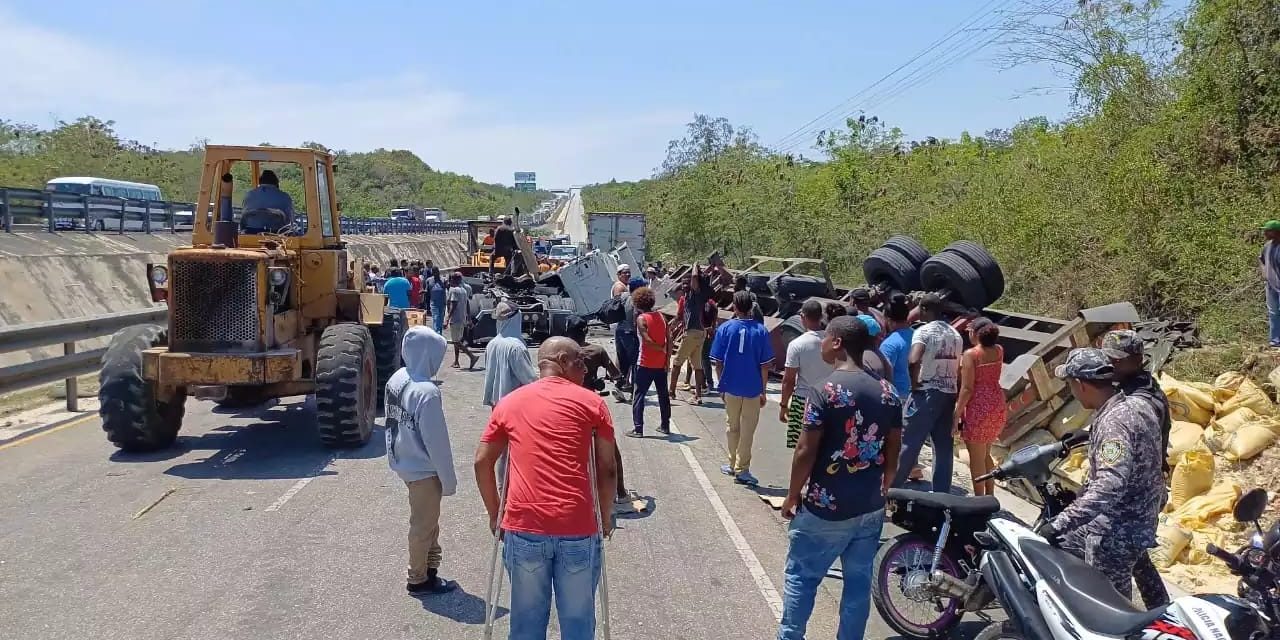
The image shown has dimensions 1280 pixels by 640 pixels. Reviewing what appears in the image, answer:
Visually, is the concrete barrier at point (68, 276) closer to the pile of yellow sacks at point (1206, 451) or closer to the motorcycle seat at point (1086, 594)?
the motorcycle seat at point (1086, 594)

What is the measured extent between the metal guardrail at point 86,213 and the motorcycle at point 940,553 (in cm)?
1135

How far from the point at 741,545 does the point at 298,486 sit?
3862 mm

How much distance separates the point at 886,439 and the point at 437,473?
259cm

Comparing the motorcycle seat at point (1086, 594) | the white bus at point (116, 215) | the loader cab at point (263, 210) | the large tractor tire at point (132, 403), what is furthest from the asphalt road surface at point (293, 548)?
the white bus at point (116, 215)

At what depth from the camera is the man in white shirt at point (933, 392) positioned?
768 cm

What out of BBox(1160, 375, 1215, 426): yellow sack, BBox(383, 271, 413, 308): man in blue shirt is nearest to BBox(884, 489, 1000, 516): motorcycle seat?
BBox(1160, 375, 1215, 426): yellow sack

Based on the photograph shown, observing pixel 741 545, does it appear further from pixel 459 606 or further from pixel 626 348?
pixel 626 348

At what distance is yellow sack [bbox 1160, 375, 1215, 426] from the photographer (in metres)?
9.21

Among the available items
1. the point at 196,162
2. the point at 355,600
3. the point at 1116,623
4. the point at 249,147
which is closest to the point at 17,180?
the point at 196,162

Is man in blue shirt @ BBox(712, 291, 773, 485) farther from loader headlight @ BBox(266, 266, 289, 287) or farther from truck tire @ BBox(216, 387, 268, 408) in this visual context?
truck tire @ BBox(216, 387, 268, 408)

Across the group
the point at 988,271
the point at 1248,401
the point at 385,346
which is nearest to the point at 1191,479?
the point at 1248,401

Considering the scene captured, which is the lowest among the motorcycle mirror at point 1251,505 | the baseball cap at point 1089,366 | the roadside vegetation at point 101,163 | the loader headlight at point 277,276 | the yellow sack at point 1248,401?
Result: the yellow sack at point 1248,401

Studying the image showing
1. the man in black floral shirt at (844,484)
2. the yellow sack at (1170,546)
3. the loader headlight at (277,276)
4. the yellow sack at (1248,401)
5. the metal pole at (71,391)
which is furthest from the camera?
the metal pole at (71,391)

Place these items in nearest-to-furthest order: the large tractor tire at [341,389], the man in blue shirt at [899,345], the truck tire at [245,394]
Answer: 1. the man in blue shirt at [899,345]
2. the large tractor tire at [341,389]
3. the truck tire at [245,394]
